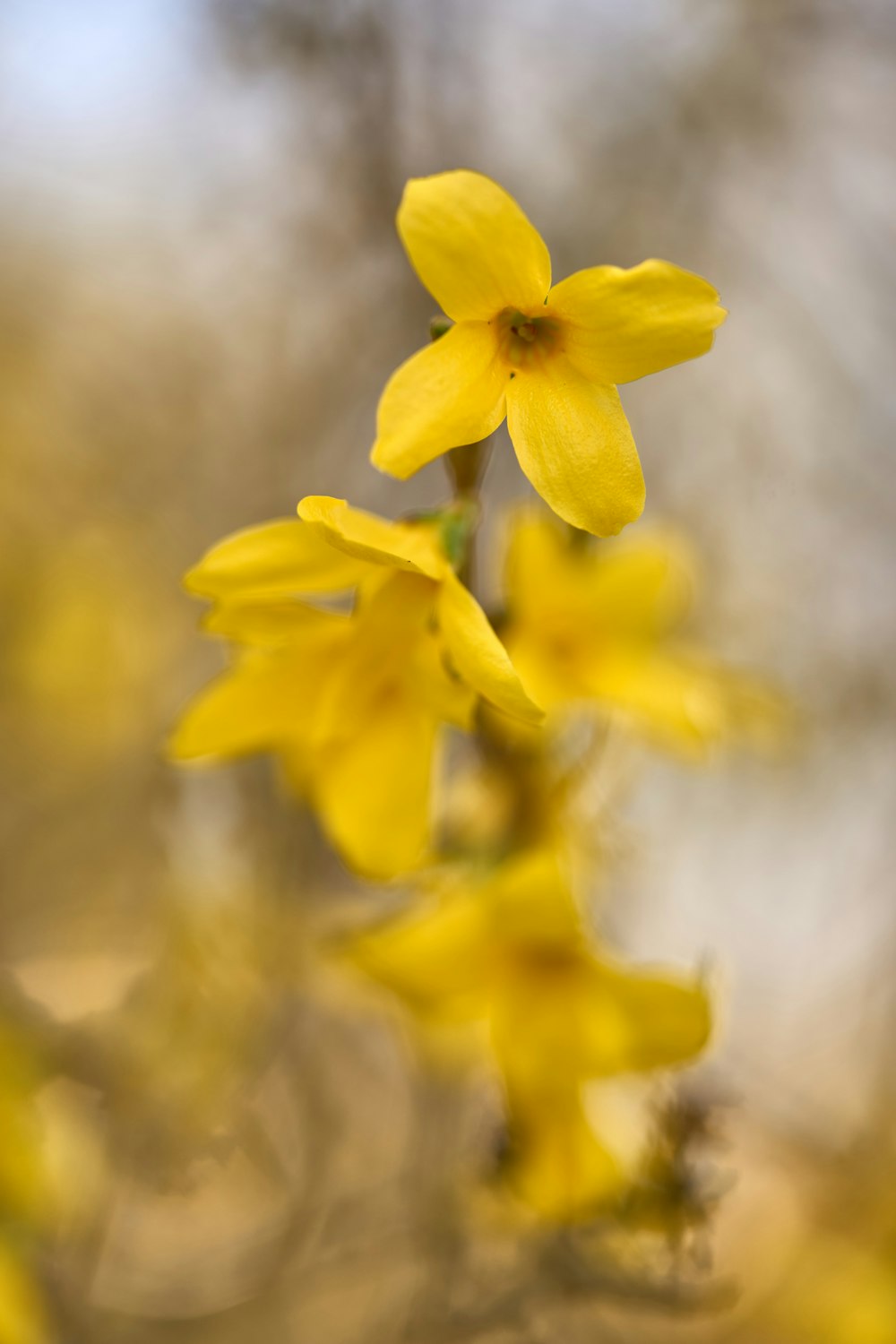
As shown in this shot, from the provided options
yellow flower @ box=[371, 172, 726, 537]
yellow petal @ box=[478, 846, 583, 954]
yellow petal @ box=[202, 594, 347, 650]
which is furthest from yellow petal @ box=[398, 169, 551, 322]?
yellow petal @ box=[478, 846, 583, 954]

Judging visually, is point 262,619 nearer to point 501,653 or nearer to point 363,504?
point 501,653

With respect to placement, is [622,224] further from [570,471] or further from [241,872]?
[570,471]

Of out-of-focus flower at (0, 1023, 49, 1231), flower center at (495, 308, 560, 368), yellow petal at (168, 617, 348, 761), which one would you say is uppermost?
flower center at (495, 308, 560, 368)

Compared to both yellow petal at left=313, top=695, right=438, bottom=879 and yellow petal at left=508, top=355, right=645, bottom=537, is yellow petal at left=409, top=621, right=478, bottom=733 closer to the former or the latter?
yellow petal at left=313, top=695, right=438, bottom=879

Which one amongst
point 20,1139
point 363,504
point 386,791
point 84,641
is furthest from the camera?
point 84,641

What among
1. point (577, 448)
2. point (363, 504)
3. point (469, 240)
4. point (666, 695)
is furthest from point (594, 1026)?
point (363, 504)

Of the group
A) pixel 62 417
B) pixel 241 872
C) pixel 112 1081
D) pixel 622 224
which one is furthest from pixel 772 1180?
pixel 62 417
